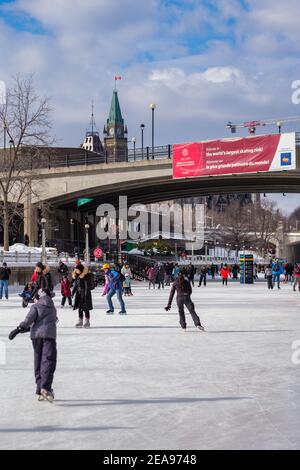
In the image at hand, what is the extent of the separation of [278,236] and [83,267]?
98.2 meters

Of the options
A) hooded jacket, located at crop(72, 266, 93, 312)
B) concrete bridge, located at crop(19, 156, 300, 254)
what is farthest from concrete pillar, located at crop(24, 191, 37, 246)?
hooded jacket, located at crop(72, 266, 93, 312)

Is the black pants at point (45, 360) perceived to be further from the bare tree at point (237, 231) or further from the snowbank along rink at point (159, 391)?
the bare tree at point (237, 231)

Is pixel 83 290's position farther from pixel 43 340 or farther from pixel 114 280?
pixel 43 340

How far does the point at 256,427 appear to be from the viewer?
21.0ft

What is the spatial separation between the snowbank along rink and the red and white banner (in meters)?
27.1

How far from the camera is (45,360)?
24.9 ft

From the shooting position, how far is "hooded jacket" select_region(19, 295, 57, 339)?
7672 millimetres

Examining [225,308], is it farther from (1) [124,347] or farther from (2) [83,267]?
(1) [124,347]

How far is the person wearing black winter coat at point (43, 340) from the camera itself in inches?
299

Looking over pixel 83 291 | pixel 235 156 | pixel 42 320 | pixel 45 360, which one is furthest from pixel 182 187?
pixel 45 360

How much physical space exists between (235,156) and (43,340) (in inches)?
1440

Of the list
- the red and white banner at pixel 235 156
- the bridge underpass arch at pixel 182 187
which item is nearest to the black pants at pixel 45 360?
the red and white banner at pixel 235 156

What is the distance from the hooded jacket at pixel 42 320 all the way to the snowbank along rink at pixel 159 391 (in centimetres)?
74

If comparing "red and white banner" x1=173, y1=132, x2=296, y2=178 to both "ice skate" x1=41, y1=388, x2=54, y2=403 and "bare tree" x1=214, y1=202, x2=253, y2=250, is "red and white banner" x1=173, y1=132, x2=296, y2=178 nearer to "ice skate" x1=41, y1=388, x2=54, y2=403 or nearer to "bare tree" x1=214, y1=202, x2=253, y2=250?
"ice skate" x1=41, y1=388, x2=54, y2=403
